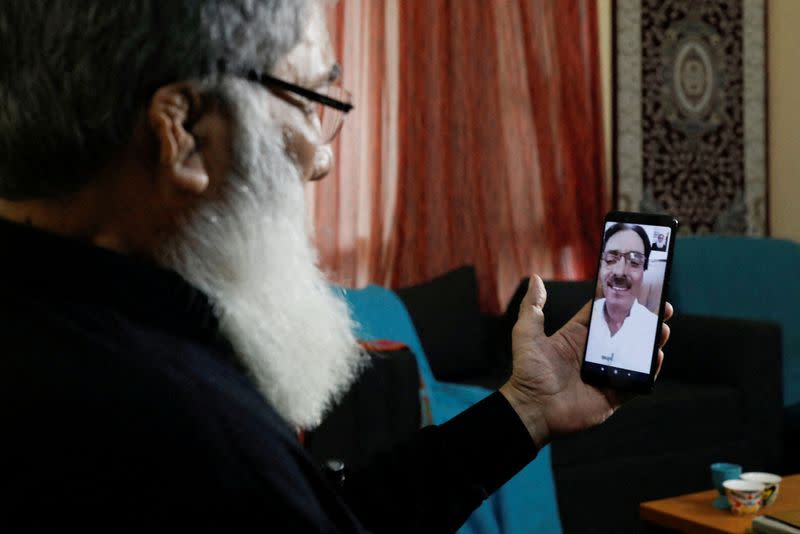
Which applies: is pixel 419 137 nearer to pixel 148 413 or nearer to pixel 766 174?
pixel 766 174

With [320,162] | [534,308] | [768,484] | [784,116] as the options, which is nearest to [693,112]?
[784,116]

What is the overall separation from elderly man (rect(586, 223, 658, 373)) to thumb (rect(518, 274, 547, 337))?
8 centimetres

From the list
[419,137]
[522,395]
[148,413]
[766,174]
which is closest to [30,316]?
[148,413]

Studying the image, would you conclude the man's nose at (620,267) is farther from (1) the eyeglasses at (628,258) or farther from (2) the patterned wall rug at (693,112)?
(2) the patterned wall rug at (693,112)

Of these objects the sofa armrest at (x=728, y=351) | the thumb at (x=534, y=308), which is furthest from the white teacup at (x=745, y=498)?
the sofa armrest at (x=728, y=351)

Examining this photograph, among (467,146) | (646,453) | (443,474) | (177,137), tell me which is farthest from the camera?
(467,146)

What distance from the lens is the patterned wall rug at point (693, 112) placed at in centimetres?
396

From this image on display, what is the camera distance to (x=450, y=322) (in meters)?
3.17

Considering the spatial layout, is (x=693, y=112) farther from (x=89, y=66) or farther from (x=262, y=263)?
(x=89, y=66)

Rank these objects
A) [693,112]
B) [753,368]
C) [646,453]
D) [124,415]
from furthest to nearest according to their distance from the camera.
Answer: [693,112]
[753,368]
[646,453]
[124,415]

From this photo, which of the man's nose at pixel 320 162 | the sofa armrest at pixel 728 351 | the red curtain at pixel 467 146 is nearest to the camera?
the man's nose at pixel 320 162

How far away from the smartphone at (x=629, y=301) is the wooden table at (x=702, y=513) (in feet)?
2.25

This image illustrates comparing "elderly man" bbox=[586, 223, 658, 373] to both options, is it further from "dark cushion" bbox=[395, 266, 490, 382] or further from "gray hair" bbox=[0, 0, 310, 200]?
"dark cushion" bbox=[395, 266, 490, 382]

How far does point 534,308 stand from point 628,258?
254mm
